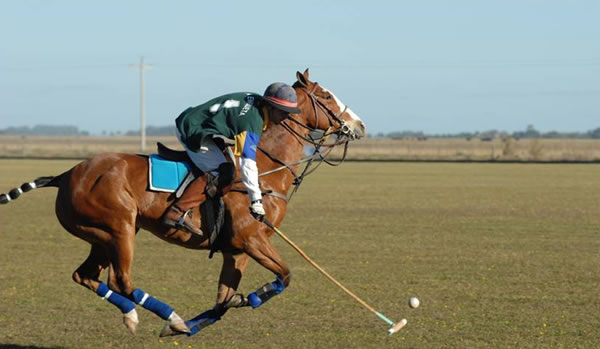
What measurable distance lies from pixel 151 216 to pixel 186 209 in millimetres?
363

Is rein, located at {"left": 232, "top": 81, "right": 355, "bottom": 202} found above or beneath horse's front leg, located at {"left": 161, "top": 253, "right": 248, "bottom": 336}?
above

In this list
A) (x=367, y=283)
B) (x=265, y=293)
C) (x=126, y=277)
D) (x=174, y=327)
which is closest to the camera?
(x=126, y=277)

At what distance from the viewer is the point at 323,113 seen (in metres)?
9.62

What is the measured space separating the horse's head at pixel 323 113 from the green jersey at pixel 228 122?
24.2 inches

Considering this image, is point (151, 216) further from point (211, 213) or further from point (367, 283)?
point (367, 283)

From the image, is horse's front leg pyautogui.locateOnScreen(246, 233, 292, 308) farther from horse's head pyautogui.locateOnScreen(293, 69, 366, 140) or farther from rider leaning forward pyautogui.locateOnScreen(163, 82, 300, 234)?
horse's head pyautogui.locateOnScreen(293, 69, 366, 140)

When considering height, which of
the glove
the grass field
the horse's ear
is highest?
the horse's ear

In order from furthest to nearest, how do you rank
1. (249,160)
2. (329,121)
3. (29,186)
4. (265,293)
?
(329,121), (265,293), (29,186), (249,160)

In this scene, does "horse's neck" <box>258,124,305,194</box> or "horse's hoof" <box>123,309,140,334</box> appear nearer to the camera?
"horse's hoof" <box>123,309,140,334</box>

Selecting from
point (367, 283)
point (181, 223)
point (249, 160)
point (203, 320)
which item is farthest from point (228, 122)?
point (367, 283)

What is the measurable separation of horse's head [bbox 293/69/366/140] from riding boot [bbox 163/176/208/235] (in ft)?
4.27

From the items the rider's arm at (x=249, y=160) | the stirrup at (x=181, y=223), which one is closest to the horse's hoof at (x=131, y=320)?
the stirrup at (x=181, y=223)

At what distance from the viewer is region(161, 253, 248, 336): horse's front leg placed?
9.31m

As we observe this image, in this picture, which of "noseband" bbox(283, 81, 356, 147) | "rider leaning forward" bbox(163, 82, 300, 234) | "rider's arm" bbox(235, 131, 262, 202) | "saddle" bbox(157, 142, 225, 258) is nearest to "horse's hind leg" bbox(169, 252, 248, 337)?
"saddle" bbox(157, 142, 225, 258)
